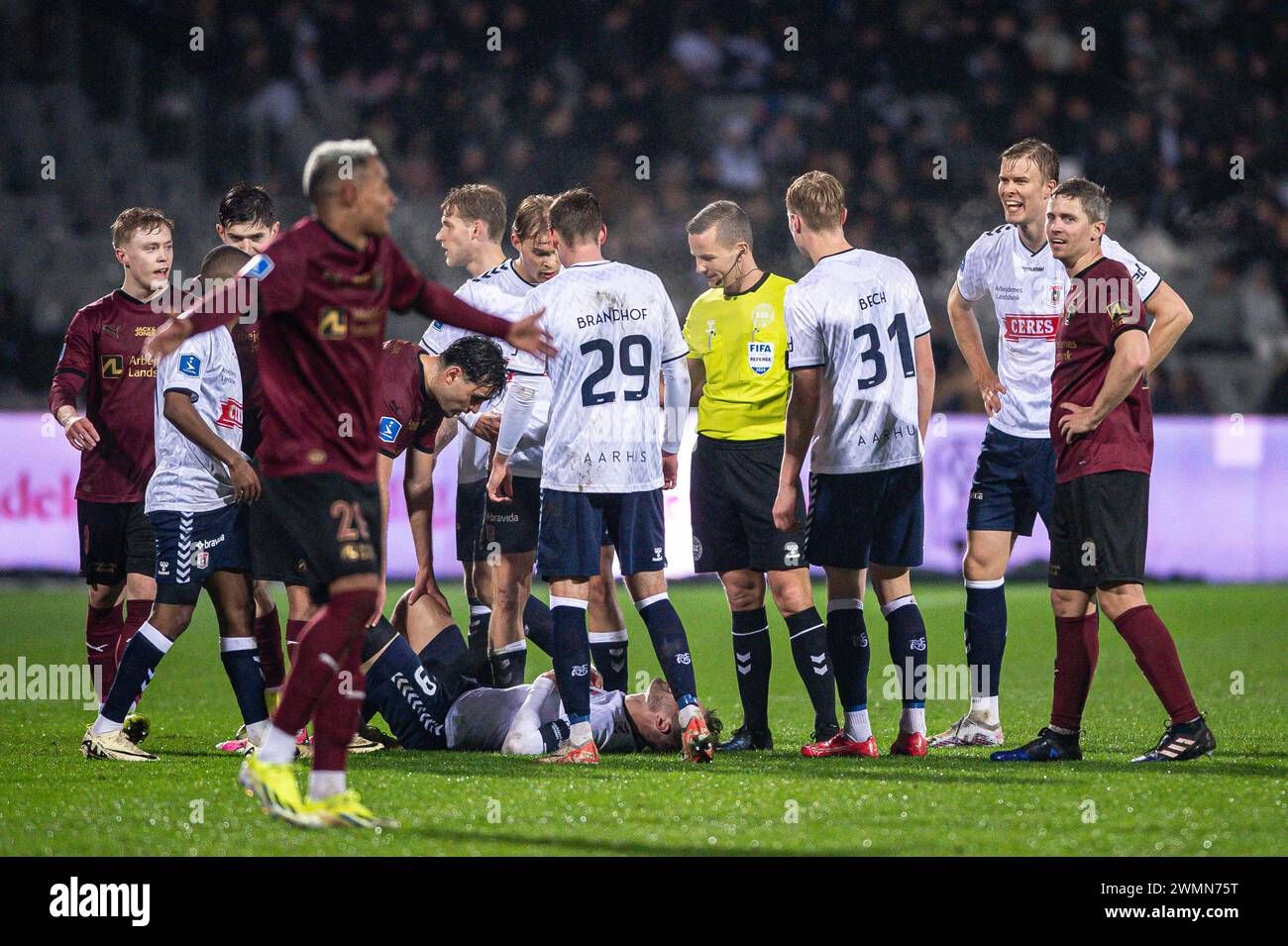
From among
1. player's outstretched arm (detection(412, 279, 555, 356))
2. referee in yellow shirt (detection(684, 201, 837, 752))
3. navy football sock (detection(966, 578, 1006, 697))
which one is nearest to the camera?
player's outstretched arm (detection(412, 279, 555, 356))

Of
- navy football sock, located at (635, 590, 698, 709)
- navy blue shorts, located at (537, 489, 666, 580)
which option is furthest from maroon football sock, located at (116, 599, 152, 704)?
navy football sock, located at (635, 590, 698, 709)

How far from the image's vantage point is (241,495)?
5.76 metres

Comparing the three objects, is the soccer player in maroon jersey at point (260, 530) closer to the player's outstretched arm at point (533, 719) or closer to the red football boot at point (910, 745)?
the player's outstretched arm at point (533, 719)

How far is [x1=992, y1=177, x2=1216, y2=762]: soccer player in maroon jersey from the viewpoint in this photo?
18.3 ft

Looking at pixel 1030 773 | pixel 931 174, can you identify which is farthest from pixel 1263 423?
pixel 1030 773

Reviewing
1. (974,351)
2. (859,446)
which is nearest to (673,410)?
(859,446)

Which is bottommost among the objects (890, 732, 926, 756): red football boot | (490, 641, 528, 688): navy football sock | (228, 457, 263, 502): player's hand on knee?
(890, 732, 926, 756): red football boot

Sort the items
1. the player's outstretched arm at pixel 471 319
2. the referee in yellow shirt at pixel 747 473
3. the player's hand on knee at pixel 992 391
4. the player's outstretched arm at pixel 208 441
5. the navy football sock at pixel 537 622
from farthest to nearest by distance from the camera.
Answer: the navy football sock at pixel 537 622
the player's hand on knee at pixel 992 391
the referee in yellow shirt at pixel 747 473
the player's outstretched arm at pixel 208 441
the player's outstretched arm at pixel 471 319

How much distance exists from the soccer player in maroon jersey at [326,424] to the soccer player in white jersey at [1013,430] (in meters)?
2.87

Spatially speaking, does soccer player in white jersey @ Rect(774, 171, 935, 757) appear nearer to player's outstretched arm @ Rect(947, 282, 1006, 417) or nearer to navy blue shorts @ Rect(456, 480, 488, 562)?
player's outstretched arm @ Rect(947, 282, 1006, 417)

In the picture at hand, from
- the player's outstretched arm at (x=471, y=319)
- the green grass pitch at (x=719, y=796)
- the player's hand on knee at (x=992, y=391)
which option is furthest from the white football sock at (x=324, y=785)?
the player's hand on knee at (x=992, y=391)

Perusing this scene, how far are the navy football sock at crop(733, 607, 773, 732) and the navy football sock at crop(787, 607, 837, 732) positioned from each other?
15 centimetres

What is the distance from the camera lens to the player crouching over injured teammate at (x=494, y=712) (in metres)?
6.05

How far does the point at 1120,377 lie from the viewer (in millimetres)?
5535
